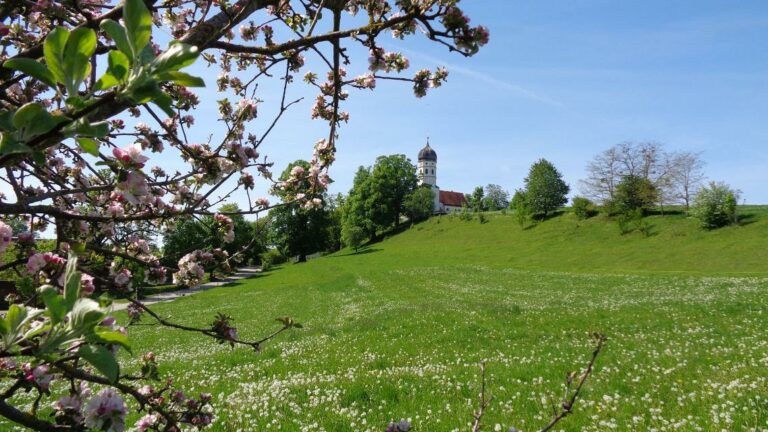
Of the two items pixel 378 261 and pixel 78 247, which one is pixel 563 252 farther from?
pixel 78 247

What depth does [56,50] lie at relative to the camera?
85 centimetres

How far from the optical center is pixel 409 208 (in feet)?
277

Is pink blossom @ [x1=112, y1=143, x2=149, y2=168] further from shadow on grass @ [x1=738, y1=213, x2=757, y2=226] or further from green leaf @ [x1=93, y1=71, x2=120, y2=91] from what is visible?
shadow on grass @ [x1=738, y1=213, x2=757, y2=226]

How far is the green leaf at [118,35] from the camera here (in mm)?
838

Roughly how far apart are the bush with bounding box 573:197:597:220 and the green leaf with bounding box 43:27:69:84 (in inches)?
2657

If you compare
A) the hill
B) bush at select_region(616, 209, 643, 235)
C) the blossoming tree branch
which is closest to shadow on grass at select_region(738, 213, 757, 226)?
the hill

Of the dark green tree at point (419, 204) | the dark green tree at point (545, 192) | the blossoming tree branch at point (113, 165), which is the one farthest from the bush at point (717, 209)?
the blossoming tree branch at point (113, 165)

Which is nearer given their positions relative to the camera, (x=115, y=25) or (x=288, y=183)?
(x=115, y=25)

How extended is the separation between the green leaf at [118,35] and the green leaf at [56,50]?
69 millimetres

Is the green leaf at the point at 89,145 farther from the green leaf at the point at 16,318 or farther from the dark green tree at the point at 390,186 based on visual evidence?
the dark green tree at the point at 390,186

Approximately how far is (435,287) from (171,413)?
81.8 ft

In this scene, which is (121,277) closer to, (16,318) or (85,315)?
(16,318)

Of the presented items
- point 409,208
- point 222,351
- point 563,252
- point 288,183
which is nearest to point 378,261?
point 563,252

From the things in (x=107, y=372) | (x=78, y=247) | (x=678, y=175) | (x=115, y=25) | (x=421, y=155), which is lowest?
(x=107, y=372)
